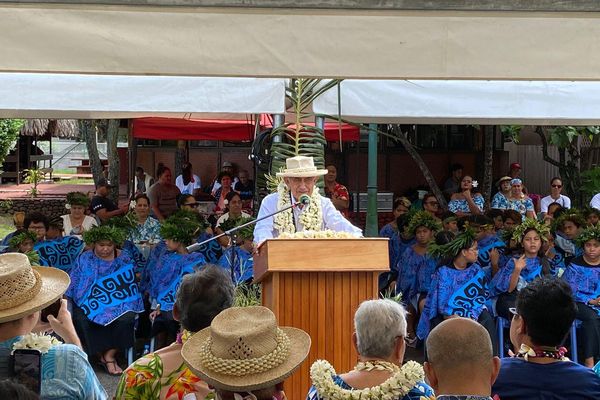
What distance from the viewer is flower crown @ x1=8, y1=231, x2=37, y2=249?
321 inches

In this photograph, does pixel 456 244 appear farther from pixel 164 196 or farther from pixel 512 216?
pixel 164 196

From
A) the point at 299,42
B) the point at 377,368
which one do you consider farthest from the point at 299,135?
the point at 377,368

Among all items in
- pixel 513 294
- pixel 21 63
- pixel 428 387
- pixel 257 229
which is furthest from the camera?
pixel 513 294

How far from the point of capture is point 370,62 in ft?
12.7

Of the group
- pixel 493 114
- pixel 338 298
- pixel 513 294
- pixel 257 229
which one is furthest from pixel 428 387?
pixel 513 294

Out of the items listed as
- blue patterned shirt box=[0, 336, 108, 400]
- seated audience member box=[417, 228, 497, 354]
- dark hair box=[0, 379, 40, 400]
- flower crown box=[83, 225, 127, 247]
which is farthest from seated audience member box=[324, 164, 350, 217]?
dark hair box=[0, 379, 40, 400]

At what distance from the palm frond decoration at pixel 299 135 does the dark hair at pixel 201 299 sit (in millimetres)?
4782

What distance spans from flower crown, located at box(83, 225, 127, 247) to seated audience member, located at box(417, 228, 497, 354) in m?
2.92

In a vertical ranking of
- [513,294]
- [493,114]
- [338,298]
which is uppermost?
[493,114]

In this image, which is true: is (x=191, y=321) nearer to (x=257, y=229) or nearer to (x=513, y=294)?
(x=257, y=229)

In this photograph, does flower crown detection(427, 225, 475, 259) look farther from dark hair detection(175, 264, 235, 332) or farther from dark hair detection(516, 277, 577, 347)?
dark hair detection(175, 264, 235, 332)

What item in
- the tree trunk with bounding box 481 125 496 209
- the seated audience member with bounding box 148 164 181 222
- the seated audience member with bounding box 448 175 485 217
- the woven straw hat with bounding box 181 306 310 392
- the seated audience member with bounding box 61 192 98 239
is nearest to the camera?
the woven straw hat with bounding box 181 306 310 392

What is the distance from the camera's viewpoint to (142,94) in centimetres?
674

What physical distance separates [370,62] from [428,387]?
1536 millimetres
